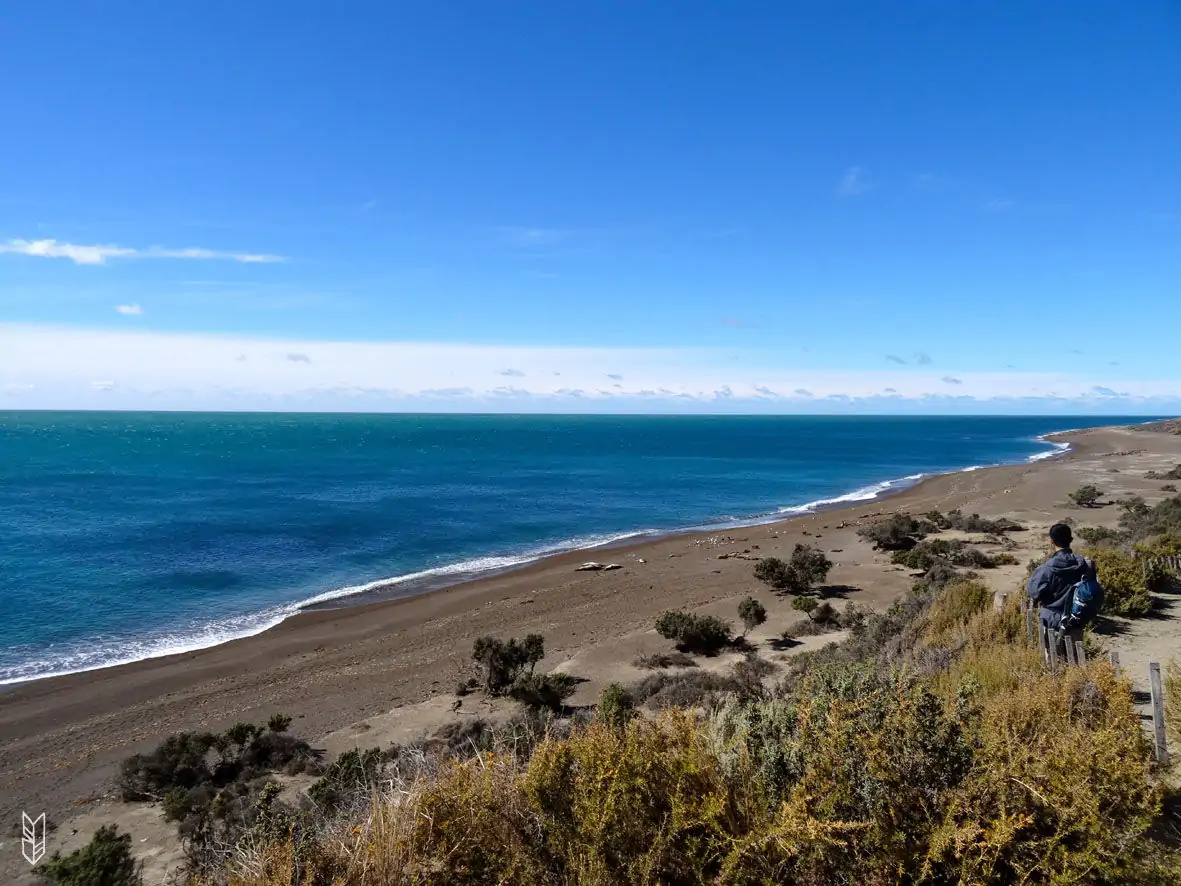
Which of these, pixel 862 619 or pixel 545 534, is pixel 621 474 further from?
pixel 862 619

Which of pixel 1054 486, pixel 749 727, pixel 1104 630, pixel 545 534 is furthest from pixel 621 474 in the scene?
Result: pixel 749 727

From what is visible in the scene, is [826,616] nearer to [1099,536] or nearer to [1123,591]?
[1123,591]

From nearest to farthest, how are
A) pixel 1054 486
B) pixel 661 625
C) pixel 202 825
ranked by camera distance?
1. pixel 202 825
2. pixel 661 625
3. pixel 1054 486

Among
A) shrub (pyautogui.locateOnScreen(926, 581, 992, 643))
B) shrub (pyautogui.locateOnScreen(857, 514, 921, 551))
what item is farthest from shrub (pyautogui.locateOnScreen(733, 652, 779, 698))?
shrub (pyautogui.locateOnScreen(857, 514, 921, 551))

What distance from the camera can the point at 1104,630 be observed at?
10562 mm

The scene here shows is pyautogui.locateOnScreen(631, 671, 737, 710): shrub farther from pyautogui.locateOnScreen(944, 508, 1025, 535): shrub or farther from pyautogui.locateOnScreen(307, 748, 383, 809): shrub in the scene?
pyautogui.locateOnScreen(944, 508, 1025, 535): shrub

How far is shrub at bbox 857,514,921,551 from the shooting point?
27406 mm

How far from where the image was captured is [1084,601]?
24.7ft

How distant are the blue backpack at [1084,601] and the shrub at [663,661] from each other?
802cm

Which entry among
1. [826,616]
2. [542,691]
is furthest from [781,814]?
[826,616]

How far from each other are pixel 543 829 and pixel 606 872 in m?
0.63

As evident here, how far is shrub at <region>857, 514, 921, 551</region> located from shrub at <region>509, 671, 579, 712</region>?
1860 centimetres

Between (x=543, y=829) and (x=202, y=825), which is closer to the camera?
(x=543, y=829)

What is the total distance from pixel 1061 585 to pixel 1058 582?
0.04m
